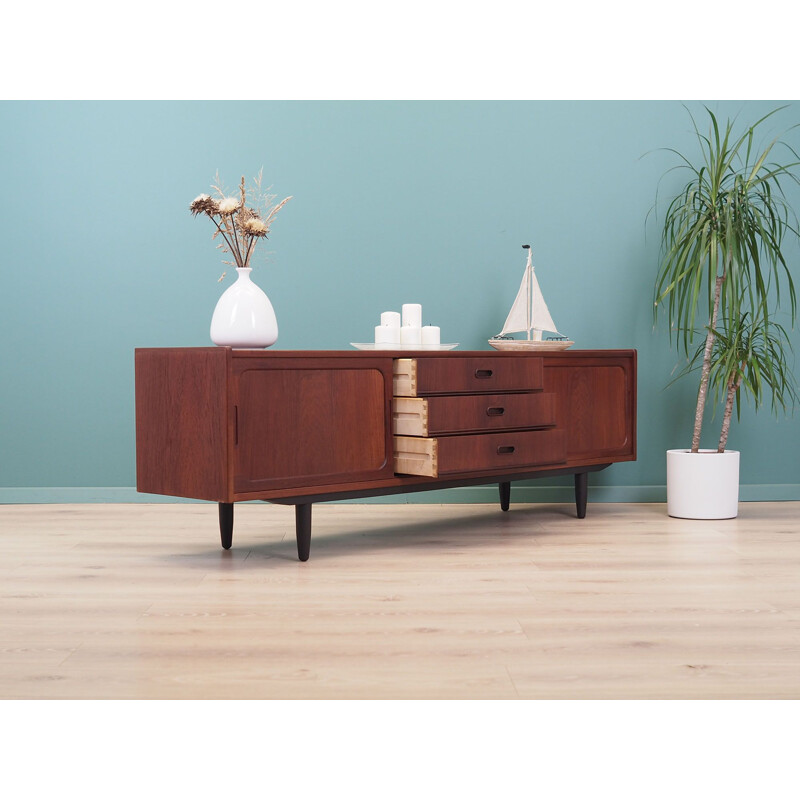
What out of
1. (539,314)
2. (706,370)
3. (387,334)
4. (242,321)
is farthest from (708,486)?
(242,321)

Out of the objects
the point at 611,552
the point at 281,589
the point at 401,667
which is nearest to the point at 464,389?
the point at 611,552

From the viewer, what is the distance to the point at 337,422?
266 cm

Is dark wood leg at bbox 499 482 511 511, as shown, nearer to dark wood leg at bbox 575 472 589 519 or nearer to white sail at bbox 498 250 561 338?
dark wood leg at bbox 575 472 589 519

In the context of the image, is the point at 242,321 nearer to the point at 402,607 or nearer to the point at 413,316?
the point at 413,316

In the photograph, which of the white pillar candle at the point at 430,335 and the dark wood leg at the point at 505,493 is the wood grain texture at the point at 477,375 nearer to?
the white pillar candle at the point at 430,335

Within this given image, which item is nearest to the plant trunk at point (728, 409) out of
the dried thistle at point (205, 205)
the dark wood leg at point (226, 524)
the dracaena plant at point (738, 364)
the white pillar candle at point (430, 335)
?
the dracaena plant at point (738, 364)

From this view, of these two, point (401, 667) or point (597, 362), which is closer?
point (401, 667)

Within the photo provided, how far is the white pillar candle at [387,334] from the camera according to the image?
3.02 m

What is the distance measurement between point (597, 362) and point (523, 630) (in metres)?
1.55

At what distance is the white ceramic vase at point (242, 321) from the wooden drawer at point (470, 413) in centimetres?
44

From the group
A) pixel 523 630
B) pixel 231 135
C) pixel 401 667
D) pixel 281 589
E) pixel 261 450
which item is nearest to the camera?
pixel 401 667

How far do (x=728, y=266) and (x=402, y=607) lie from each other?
184 centimetres

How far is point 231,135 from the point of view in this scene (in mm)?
3586

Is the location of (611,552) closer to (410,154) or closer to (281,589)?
(281,589)
